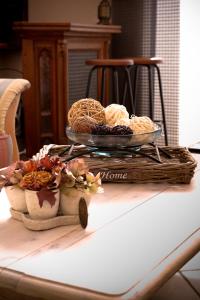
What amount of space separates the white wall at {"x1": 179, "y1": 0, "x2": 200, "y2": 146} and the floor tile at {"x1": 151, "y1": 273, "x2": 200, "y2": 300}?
11.1 feet

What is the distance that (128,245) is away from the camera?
1.09 metres

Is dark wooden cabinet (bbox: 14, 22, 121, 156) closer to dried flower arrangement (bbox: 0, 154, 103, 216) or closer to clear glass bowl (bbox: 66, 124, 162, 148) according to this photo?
clear glass bowl (bbox: 66, 124, 162, 148)

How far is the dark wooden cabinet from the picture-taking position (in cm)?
382

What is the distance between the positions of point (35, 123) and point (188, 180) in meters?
2.53

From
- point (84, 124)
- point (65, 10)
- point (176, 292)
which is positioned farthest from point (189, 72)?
point (176, 292)

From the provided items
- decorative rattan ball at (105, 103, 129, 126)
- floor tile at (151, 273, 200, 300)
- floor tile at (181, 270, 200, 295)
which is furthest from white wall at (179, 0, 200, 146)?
floor tile at (151, 273, 200, 300)

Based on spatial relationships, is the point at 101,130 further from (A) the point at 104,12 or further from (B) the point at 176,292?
(A) the point at 104,12

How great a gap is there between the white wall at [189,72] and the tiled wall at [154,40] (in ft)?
0.19

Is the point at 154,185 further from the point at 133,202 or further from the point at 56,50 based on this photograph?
the point at 56,50

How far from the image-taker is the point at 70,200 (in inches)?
48.4

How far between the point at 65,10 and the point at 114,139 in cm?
340

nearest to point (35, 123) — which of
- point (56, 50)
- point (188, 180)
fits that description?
point (56, 50)

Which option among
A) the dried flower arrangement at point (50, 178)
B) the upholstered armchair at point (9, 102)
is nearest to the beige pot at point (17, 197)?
the dried flower arrangement at point (50, 178)

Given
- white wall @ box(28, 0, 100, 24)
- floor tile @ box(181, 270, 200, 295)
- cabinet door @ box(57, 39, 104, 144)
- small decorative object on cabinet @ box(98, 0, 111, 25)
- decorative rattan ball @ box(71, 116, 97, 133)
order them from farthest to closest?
white wall @ box(28, 0, 100, 24)
small decorative object on cabinet @ box(98, 0, 111, 25)
cabinet door @ box(57, 39, 104, 144)
decorative rattan ball @ box(71, 116, 97, 133)
floor tile @ box(181, 270, 200, 295)
